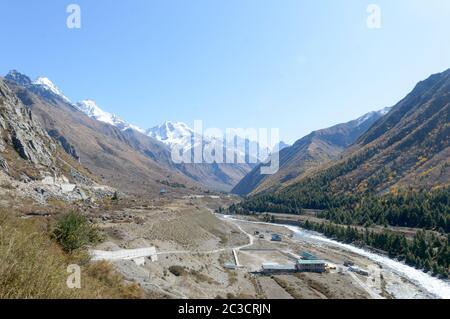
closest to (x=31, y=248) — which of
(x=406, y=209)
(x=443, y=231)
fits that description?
(x=443, y=231)

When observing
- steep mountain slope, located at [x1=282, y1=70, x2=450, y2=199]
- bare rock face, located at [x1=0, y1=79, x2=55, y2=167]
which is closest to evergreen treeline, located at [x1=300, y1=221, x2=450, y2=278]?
steep mountain slope, located at [x1=282, y1=70, x2=450, y2=199]

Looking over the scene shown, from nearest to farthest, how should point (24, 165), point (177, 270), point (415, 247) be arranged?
1. point (177, 270)
2. point (415, 247)
3. point (24, 165)

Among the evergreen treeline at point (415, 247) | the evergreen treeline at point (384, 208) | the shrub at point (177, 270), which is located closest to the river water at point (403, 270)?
the evergreen treeline at point (415, 247)

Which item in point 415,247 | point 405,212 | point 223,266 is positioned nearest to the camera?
point 223,266

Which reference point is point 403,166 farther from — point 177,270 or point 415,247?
point 177,270

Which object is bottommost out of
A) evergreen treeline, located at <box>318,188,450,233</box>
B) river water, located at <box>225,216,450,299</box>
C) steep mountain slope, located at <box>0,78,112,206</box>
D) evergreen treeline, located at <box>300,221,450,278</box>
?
river water, located at <box>225,216,450,299</box>

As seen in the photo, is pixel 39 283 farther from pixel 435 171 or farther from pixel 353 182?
pixel 353 182

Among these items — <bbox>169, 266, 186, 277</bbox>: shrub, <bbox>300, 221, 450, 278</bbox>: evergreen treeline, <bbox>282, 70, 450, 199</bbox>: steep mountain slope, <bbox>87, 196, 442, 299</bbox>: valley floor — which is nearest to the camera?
<bbox>87, 196, 442, 299</bbox>: valley floor

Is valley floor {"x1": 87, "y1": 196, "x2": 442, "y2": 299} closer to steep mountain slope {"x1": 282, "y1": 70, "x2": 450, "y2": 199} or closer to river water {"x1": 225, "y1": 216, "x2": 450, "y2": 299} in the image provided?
river water {"x1": 225, "y1": 216, "x2": 450, "y2": 299}

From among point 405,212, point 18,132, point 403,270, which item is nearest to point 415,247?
point 403,270
